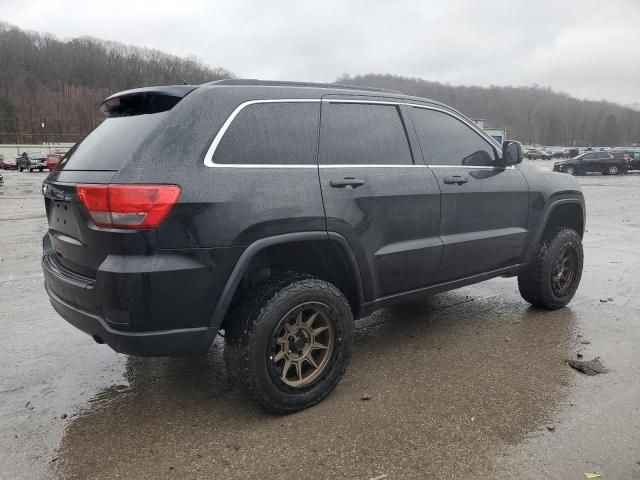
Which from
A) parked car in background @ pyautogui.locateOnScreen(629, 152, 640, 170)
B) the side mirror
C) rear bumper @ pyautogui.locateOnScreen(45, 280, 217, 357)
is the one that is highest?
the side mirror

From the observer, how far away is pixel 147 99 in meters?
3.01

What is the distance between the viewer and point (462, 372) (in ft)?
11.8

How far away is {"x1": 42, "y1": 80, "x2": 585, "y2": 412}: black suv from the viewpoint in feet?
8.52

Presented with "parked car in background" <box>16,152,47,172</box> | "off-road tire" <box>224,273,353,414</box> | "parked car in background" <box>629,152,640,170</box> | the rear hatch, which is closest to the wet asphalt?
"off-road tire" <box>224,273,353,414</box>

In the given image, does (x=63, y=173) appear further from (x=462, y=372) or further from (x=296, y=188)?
(x=462, y=372)

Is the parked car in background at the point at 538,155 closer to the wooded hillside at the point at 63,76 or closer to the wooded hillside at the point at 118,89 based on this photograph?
the wooded hillside at the point at 118,89

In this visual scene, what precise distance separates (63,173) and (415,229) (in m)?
2.24

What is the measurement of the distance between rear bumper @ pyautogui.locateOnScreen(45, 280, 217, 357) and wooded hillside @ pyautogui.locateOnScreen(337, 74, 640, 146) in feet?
397

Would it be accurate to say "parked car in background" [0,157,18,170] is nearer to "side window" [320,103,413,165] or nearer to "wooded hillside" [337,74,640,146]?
"side window" [320,103,413,165]

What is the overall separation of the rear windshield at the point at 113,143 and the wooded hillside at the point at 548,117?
120606 millimetres

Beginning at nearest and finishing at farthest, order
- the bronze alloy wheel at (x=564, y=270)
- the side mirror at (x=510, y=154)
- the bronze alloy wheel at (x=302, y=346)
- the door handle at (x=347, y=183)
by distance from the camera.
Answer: the bronze alloy wheel at (x=302, y=346), the door handle at (x=347, y=183), the side mirror at (x=510, y=154), the bronze alloy wheel at (x=564, y=270)

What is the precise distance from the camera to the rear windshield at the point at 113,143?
2740 millimetres

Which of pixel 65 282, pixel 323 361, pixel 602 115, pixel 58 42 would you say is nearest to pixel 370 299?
pixel 323 361

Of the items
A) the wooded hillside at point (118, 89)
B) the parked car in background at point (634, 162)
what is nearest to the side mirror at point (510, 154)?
the parked car in background at point (634, 162)
